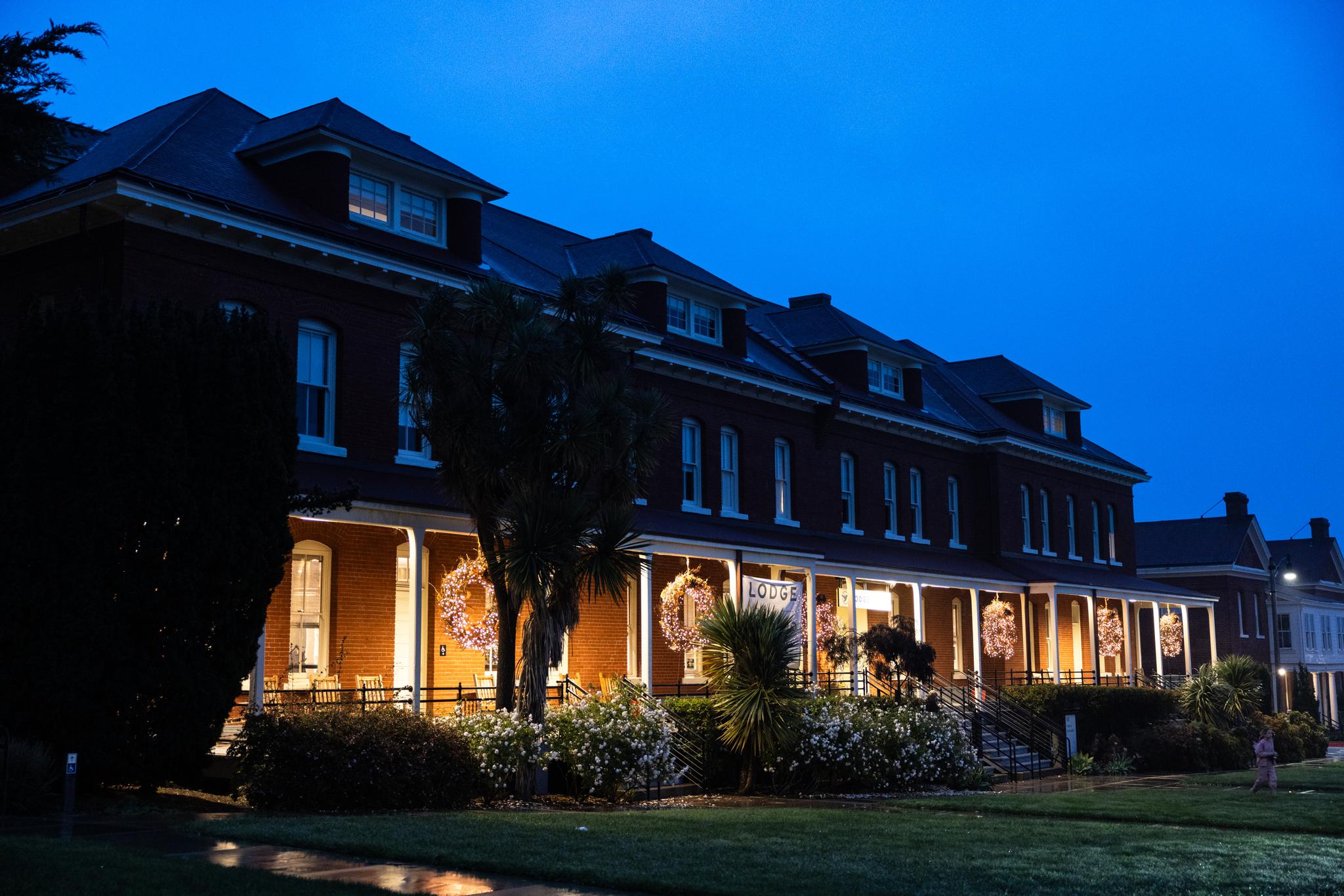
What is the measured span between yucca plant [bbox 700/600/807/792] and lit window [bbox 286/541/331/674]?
6.50 metres

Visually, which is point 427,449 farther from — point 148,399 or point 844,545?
point 844,545

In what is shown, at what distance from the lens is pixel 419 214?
25109 millimetres

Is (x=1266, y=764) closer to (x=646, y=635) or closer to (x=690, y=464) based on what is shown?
(x=646, y=635)

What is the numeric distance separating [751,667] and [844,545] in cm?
1281

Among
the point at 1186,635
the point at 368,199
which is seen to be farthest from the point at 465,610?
the point at 1186,635

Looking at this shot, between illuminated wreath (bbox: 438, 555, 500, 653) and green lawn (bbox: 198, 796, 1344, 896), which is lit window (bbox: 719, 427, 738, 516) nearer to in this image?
illuminated wreath (bbox: 438, 555, 500, 653)

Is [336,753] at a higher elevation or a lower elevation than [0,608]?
lower

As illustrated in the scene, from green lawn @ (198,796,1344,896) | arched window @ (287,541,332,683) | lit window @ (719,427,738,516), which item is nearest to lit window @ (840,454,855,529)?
lit window @ (719,427,738,516)

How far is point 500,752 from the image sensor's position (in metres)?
18.3

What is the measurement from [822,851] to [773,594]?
43.7 feet

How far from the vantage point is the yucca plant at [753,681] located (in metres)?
22.0

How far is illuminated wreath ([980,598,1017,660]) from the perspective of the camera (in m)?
37.4

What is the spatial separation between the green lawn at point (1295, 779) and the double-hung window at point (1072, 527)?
47.1ft

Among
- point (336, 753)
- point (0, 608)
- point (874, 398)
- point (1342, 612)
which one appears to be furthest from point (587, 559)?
point (1342, 612)
